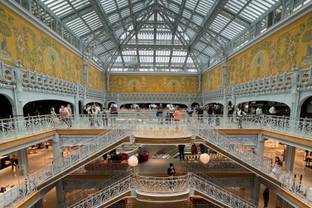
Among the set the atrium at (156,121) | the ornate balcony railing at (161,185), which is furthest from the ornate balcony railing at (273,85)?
the ornate balcony railing at (161,185)

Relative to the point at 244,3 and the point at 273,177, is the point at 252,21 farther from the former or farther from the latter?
the point at 273,177

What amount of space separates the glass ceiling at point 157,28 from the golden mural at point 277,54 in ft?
9.59

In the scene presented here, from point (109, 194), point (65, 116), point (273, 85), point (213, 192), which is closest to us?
point (109, 194)

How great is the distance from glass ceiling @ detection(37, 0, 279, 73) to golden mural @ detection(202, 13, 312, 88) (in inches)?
115

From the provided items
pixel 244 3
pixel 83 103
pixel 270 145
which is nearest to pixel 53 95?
pixel 83 103

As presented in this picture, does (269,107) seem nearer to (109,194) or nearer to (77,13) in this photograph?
(109,194)

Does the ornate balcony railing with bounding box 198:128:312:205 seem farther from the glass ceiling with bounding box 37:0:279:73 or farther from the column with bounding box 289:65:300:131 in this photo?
the glass ceiling with bounding box 37:0:279:73

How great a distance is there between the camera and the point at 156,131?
11.1 meters

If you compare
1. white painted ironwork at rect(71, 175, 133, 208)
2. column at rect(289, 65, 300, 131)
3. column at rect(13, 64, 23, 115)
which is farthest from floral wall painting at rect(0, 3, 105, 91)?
column at rect(289, 65, 300, 131)

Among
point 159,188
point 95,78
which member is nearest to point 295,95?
point 159,188

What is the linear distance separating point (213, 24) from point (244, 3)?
20.4ft

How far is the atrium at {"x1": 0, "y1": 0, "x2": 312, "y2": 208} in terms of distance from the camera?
35.3ft

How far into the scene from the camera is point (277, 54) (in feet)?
45.7

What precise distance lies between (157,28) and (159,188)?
24828 millimetres
